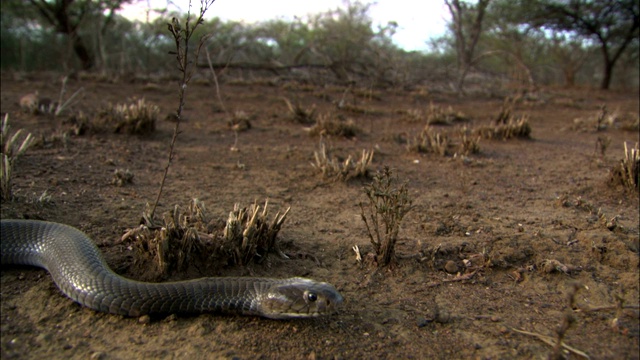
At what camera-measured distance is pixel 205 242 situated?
11.6 feet

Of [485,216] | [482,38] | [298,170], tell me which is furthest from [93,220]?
[482,38]

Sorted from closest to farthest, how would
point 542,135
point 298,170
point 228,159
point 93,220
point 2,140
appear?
1. point 93,220
2. point 2,140
3. point 298,170
4. point 228,159
5. point 542,135

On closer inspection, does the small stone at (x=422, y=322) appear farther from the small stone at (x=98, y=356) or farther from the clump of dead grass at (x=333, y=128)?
the clump of dead grass at (x=333, y=128)

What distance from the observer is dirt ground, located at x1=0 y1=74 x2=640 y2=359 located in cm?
273

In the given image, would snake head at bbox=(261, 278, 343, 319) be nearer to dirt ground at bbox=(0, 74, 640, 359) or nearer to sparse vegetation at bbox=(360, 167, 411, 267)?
dirt ground at bbox=(0, 74, 640, 359)

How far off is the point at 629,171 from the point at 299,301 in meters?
4.13

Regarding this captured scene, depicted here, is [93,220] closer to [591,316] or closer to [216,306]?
[216,306]

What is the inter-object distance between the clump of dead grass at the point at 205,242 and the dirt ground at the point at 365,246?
10cm

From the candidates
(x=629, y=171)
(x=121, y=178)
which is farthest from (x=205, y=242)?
(x=629, y=171)

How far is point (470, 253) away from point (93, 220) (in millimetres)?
→ 3067

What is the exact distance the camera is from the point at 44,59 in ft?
60.8

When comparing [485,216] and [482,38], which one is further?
[482,38]

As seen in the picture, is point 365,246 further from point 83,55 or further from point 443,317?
point 83,55

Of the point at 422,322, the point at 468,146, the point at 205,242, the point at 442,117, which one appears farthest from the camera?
the point at 442,117
